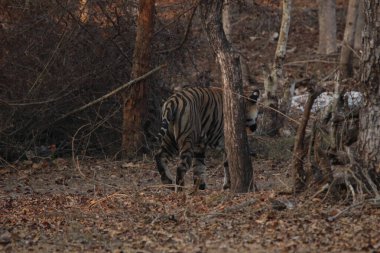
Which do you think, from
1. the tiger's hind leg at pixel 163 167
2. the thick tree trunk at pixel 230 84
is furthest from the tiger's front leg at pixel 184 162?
the thick tree trunk at pixel 230 84

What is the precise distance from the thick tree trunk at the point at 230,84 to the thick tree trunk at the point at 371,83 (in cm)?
184

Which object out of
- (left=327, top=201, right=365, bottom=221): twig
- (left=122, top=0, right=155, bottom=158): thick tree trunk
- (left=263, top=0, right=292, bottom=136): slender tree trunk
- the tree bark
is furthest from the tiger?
(left=327, top=201, right=365, bottom=221): twig

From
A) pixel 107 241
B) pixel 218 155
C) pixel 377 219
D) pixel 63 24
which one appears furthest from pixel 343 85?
pixel 63 24

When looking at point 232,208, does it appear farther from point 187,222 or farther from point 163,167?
point 163,167

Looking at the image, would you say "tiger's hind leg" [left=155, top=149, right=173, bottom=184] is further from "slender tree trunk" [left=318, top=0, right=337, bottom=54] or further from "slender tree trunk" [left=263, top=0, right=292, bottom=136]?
"slender tree trunk" [left=318, top=0, right=337, bottom=54]

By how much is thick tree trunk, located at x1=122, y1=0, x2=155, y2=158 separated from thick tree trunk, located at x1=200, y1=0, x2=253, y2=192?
4831 mm

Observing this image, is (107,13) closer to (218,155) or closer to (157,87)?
(157,87)

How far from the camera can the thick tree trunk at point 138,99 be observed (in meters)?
14.9

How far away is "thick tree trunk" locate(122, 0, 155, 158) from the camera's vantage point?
14914 millimetres

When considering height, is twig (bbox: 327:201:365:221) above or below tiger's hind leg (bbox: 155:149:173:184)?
above

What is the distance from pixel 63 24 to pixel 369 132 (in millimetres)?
7950

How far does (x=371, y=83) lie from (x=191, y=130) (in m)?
4.58

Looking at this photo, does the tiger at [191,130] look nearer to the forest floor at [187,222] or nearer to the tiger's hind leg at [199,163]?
the tiger's hind leg at [199,163]

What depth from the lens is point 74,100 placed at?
50.2ft
